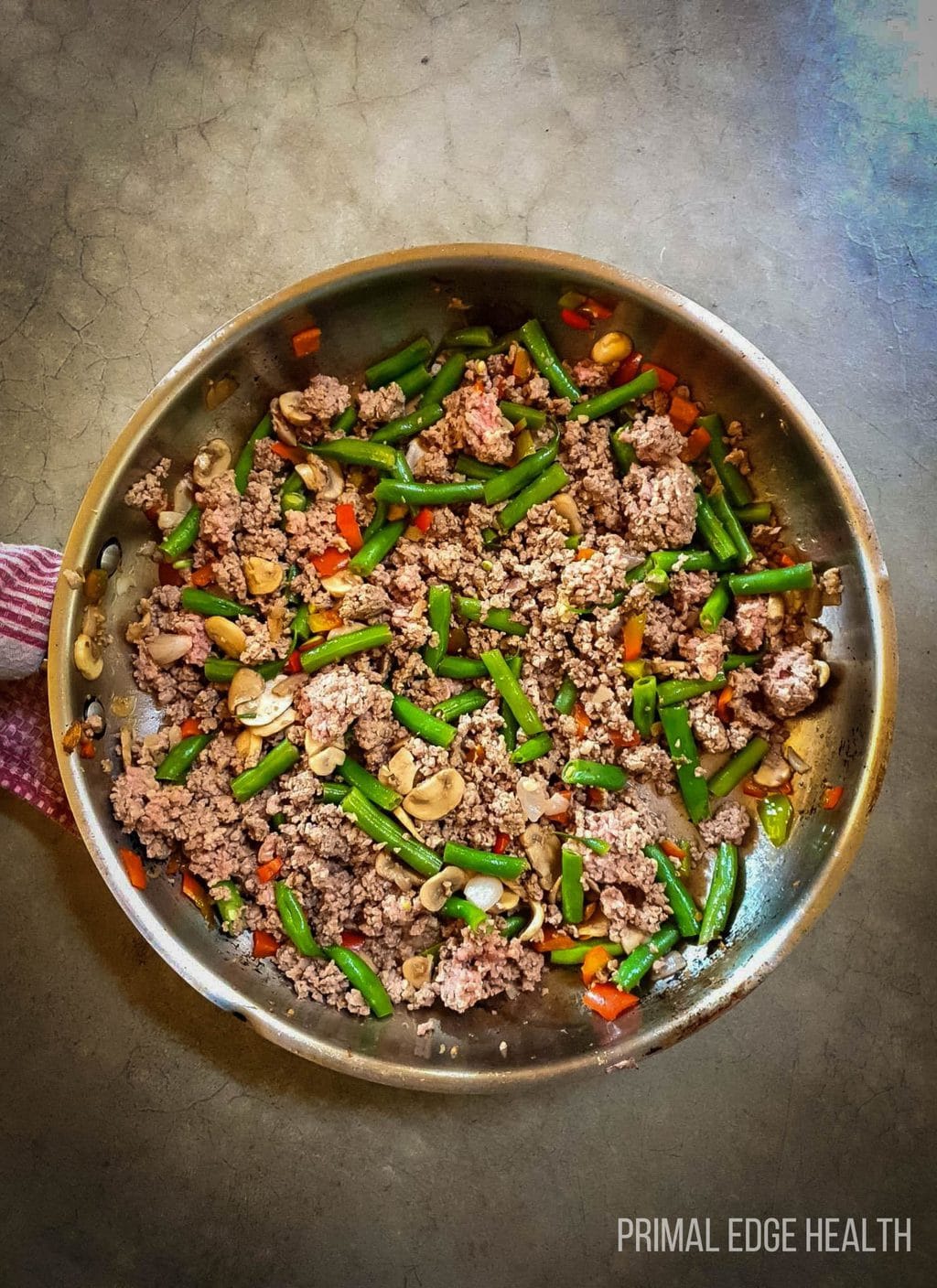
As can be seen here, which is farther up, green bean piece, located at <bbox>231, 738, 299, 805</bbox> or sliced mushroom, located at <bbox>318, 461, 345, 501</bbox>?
sliced mushroom, located at <bbox>318, 461, 345, 501</bbox>

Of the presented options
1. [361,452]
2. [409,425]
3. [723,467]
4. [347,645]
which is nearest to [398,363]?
[409,425]

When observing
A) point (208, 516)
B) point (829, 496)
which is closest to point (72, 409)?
point (208, 516)

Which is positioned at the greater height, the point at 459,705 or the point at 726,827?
the point at 459,705

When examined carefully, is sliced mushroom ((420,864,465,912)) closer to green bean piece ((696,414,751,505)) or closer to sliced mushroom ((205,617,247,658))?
sliced mushroom ((205,617,247,658))

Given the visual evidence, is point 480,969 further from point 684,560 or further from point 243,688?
point 684,560

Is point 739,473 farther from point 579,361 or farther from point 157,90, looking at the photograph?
point 157,90

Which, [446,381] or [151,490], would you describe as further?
[446,381]

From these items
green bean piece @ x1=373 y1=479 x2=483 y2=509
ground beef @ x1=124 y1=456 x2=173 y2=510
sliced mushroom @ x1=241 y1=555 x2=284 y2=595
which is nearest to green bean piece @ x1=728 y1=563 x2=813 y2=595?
green bean piece @ x1=373 y1=479 x2=483 y2=509
